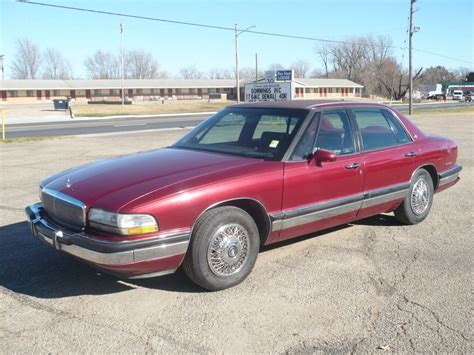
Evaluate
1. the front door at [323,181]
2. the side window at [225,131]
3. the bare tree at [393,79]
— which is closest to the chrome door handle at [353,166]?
the front door at [323,181]

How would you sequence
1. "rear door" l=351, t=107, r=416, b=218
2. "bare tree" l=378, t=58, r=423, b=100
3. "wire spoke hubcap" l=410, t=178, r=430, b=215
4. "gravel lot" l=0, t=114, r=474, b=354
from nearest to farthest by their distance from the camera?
"gravel lot" l=0, t=114, r=474, b=354, "rear door" l=351, t=107, r=416, b=218, "wire spoke hubcap" l=410, t=178, r=430, b=215, "bare tree" l=378, t=58, r=423, b=100

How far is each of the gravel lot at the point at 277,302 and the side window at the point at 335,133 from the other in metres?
1.07

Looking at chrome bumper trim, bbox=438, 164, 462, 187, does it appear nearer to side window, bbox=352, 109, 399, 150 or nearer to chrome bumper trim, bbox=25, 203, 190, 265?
side window, bbox=352, 109, 399, 150

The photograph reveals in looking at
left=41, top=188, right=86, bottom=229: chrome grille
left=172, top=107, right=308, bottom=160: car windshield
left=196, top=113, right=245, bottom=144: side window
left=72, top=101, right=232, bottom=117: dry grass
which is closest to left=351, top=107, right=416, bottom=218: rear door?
left=172, top=107, right=308, bottom=160: car windshield

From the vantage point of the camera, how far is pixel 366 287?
13.6 feet

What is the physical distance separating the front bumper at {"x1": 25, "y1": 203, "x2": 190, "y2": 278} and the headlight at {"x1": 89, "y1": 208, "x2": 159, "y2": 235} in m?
0.08

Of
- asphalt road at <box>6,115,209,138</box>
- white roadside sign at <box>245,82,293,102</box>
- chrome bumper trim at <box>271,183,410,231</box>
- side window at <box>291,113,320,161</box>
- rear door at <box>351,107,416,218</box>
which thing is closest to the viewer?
chrome bumper trim at <box>271,183,410,231</box>

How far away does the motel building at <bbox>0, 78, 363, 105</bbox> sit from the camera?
7306 centimetres

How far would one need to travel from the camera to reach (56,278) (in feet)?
14.4

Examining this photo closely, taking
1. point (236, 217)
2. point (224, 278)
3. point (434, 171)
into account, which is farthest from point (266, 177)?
point (434, 171)

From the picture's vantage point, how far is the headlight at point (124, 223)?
11.8 feet

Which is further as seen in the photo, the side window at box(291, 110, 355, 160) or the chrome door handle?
the chrome door handle

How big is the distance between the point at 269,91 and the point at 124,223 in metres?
18.2

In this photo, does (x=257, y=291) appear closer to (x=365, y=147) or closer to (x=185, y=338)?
(x=185, y=338)
